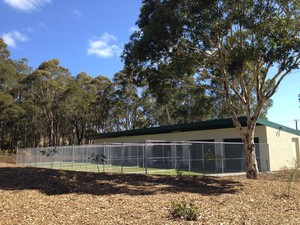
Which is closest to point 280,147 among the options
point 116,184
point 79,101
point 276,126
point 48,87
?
point 276,126

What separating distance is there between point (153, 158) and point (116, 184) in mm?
12866

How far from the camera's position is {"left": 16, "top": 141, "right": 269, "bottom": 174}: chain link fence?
21.9 m

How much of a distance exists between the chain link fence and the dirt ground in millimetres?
9207

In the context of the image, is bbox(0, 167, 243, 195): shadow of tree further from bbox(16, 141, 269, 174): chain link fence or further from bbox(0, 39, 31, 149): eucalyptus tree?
bbox(0, 39, 31, 149): eucalyptus tree

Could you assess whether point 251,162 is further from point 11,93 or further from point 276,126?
point 11,93

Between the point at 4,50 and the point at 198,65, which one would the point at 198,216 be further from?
the point at 4,50

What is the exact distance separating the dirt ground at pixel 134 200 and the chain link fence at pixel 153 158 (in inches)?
362

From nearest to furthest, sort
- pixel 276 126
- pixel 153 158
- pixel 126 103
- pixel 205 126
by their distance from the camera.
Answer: pixel 153 158 < pixel 276 126 < pixel 205 126 < pixel 126 103

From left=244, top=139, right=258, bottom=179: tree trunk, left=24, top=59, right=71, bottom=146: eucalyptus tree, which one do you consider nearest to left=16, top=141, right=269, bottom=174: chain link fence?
left=244, top=139, right=258, bottom=179: tree trunk

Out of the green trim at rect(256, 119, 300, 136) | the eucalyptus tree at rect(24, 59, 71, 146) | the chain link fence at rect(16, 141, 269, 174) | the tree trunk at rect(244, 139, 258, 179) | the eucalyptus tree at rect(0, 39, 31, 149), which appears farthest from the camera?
the eucalyptus tree at rect(24, 59, 71, 146)

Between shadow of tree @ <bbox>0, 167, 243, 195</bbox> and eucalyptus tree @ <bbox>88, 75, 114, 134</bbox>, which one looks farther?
eucalyptus tree @ <bbox>88, 75, 114, 134</bbox>

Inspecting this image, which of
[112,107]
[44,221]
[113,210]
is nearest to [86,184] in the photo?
[113,210]

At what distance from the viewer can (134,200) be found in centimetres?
852

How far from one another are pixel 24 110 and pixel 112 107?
40.3 feet
